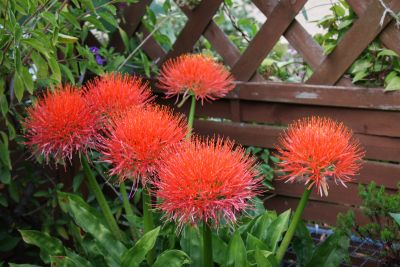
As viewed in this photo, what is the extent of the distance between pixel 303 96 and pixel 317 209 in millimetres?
497

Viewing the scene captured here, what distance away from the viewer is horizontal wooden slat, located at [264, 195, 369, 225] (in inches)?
83.3

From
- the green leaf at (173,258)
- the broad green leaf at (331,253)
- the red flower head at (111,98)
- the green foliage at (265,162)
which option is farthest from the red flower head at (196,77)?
the green foliage at (265,162)

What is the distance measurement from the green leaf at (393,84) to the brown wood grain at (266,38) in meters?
0.47

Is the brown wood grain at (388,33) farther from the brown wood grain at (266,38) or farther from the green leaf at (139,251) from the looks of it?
the green leaf at (139,251)

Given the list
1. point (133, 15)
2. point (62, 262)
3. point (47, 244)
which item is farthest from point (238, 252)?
point (133, 15)

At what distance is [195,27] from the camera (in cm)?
232

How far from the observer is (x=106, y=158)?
118cm

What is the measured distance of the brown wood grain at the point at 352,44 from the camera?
73.9 inches

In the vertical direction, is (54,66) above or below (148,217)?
above

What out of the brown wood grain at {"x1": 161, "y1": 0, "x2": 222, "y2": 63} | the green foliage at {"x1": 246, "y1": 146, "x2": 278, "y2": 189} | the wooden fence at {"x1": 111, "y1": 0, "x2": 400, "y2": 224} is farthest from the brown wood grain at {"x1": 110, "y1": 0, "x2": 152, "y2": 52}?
the green foliage at {"x1": 246, "y1": 146, "x2": 278, "y2": 189}

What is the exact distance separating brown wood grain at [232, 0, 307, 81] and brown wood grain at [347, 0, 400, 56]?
217 millimetres

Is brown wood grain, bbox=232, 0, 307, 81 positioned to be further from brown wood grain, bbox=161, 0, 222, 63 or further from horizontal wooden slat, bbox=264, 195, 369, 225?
horizontal wooden slat, bbox=264, 195, 369, 225

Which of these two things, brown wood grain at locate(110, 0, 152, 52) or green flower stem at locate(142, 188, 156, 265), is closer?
green flower stem at locate(142, 188, 156, 265)

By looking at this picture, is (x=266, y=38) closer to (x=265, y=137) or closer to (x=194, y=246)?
(x=265, y=137)
